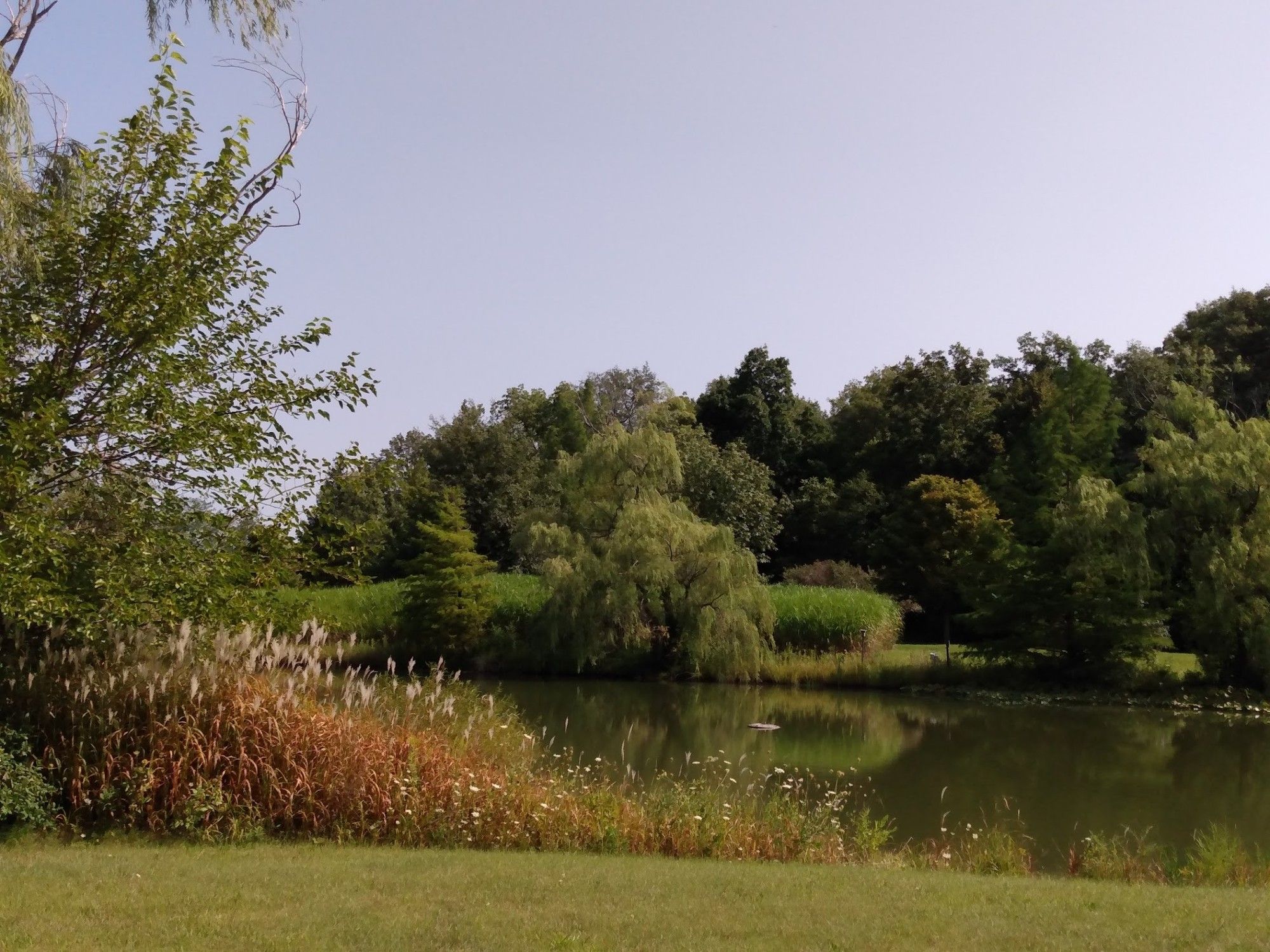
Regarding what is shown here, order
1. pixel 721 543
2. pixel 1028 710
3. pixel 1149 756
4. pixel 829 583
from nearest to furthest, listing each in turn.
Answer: pixel 1149 756 → pixel 1028 710 → pixel 721 543 → pixel 829 583

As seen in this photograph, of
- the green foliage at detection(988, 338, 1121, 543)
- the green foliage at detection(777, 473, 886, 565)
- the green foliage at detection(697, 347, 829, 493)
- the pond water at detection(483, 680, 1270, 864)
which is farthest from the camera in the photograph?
the green foliage at detection(697, 347, 829, 493)

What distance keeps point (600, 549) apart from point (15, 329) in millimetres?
20152

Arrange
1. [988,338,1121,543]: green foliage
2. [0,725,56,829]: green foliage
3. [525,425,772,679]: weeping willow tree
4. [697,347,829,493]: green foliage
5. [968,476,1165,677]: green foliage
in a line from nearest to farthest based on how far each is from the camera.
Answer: [0,725,56,829]: green foliage, [968,476,1165,677]: green foliage, [525,425,772,679]: weeping willow tree, [988,338,1121,543]: green foliage, [697,347,829,493]: green foliage

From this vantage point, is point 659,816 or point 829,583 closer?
point 659,816

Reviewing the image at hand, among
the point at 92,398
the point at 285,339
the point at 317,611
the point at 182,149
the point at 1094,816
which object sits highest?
the point at 182,149

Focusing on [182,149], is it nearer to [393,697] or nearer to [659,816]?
[393,697]

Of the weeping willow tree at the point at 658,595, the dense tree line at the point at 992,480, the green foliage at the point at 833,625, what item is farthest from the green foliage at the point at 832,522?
the weeping willow tree at the point at 658,595

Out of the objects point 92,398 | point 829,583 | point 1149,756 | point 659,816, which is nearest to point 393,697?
point 659,816

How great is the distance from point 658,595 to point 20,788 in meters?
19.4

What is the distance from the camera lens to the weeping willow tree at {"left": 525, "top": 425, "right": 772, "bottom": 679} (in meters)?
25.4

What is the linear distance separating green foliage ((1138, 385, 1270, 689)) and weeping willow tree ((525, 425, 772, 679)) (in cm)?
888

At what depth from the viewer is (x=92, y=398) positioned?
7.68 m

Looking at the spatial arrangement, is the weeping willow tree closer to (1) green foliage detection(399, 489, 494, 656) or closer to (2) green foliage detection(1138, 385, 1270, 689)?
(1) green foliage detection(399, 489, 494, 656)

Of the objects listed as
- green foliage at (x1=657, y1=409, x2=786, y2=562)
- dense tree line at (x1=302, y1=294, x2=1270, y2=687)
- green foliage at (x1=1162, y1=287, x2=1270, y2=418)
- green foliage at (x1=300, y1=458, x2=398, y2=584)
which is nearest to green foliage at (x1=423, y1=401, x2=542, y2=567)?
dense tree line at (x1=302, y1=294, x2=1270, y2=687)
